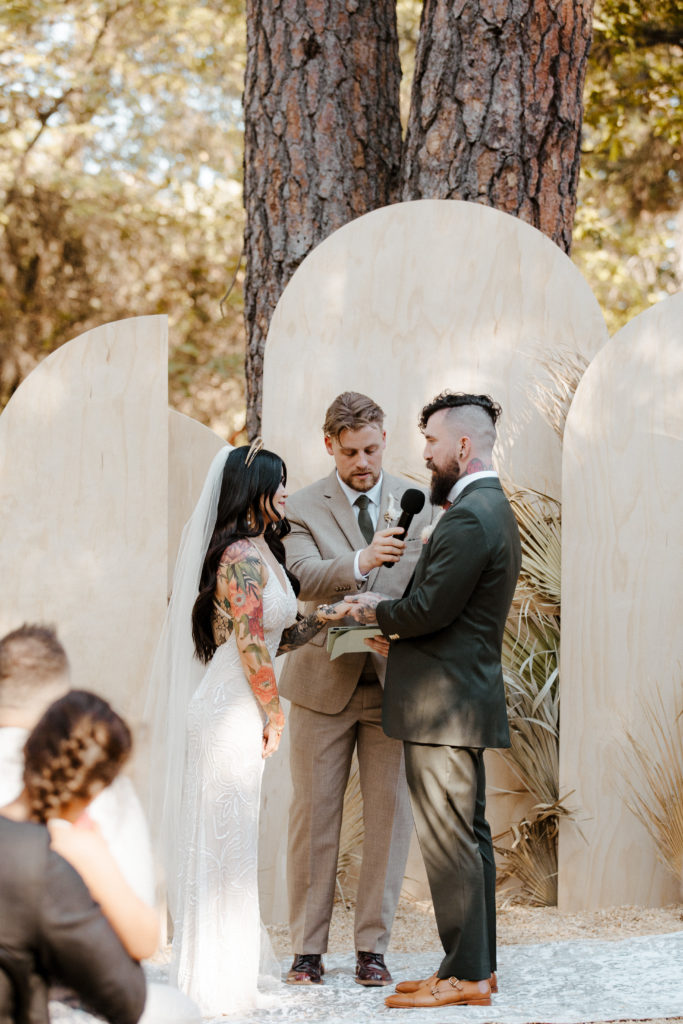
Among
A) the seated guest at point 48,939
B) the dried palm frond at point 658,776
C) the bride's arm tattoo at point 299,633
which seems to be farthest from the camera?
the dried palm frond at point 658,776

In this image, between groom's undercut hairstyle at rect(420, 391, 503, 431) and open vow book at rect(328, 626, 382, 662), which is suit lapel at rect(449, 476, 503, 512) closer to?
groom's undercut hairstyle at rect(420, 391, 503, 431)

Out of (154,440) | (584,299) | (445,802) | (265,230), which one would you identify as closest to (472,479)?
(445,802)

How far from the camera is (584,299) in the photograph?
4.70 meters

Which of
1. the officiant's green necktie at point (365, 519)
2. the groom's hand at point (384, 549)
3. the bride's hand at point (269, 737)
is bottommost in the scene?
the bride's hand at point (269, 737)

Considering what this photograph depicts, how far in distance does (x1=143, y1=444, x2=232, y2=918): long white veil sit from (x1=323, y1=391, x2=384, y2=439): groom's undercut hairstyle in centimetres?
42

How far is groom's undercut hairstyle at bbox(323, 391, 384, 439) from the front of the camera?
3.67m

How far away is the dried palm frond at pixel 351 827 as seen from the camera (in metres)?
4.41

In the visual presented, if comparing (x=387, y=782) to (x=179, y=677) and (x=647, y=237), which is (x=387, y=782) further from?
(x=647, y=237)

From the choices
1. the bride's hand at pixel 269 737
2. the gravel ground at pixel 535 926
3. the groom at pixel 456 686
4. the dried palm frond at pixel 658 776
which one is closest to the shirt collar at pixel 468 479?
the groom at pixel 456 686

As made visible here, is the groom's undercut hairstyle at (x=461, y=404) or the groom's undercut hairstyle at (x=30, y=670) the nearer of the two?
the groom's undercut hairstyle at (x=30, y=670)

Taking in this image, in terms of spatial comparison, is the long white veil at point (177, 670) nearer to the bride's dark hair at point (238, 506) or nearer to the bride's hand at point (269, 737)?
the bride's dark hair at point (238, 506)

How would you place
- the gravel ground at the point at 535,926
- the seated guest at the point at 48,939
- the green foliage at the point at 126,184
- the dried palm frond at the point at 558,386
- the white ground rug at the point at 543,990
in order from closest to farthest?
the seated guest at the point at 48,939 → the white ground rug at the point at 543,990 → the gravel ground at the point at 535,926 → the dried palm frond at the point at 558,386 → the green foliage at the point at 126,184

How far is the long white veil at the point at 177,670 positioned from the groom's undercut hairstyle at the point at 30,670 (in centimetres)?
84

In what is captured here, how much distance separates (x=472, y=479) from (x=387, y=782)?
1.08 metres
